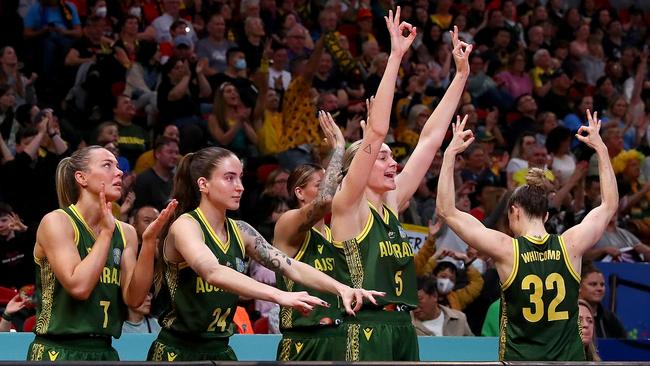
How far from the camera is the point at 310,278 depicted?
593 cm

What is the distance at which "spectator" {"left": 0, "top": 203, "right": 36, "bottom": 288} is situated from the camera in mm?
9258

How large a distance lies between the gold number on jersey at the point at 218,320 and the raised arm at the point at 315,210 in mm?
602

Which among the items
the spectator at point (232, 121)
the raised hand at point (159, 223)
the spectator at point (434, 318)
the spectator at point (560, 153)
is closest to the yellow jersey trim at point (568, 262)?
the raised hand at point (159, 223)

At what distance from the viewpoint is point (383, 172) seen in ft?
22.1

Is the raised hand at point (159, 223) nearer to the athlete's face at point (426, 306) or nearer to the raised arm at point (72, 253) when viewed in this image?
the raised arm at point (72, 253)

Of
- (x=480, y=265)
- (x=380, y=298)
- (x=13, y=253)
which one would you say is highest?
(x=380, y=298)

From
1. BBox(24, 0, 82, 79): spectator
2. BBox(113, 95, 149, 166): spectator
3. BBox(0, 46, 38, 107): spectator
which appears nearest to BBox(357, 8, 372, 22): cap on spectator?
BBox(24, 0, 82, 79): spectator

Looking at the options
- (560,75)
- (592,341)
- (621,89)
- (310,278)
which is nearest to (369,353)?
(310,278)

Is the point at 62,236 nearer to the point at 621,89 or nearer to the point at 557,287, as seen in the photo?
the point at 557,287

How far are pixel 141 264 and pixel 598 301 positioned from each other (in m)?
4.10

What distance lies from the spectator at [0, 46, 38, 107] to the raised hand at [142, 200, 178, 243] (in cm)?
643

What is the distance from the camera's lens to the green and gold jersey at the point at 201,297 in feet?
20.2

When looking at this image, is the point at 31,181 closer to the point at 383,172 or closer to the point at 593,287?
the point at 383,172

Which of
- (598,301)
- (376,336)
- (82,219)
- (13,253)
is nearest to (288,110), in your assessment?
(13,253)
